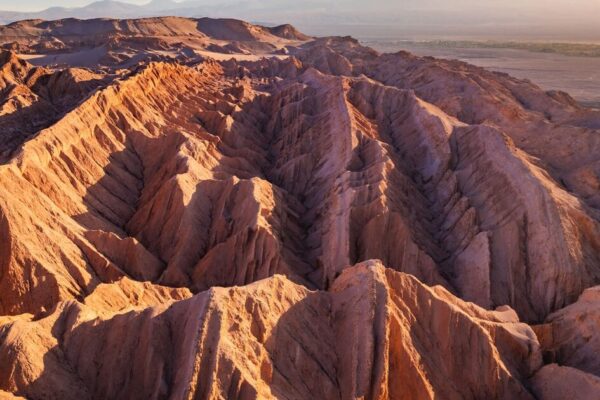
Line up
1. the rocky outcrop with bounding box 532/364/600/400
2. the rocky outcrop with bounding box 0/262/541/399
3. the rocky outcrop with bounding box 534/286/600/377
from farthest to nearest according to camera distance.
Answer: the rocky outcrop with bounding box 534/286/600/377 → the rocky outcrop with bounding box 532/364/600/400 → the rocky outcrop with bounding box 0/262/541/399

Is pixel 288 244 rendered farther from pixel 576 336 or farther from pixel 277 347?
pixel 576 336

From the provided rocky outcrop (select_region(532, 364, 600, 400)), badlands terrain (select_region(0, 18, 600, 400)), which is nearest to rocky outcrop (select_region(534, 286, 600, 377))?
badlands terrain (select_region(0, 18, 600, 400))

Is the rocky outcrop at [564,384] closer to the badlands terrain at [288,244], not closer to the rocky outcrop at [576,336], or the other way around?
the badlands terrain at [288,244]

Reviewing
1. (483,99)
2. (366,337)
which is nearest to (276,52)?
(483,99)

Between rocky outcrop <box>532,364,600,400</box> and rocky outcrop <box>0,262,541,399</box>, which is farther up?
rocky outcrop <box>0,262,541,399</box>

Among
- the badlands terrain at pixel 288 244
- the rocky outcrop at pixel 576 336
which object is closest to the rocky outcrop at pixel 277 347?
the badlands terrain at pixel 288 244

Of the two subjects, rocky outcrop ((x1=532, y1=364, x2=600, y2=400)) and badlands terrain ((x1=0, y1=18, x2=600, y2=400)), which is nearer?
badlands terrain ((x1=0, y1=18, x2=600, y2=400))

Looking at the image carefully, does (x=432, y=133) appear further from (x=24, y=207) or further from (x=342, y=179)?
(x=24, y=207)

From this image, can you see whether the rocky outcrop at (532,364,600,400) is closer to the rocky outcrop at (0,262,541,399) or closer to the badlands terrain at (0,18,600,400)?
the badlands terrain at (0,18,600,400)
